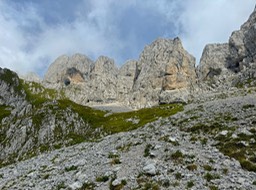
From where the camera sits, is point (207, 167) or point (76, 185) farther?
point (76, 185)

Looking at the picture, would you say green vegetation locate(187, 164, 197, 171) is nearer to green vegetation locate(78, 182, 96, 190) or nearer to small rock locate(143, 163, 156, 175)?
small rock locate(143, 163, 156, 175)

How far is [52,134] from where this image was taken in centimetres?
10156

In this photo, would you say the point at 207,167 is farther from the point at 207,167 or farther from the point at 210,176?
the point at 210,176

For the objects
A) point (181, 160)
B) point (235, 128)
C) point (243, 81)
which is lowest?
point (181, 160)

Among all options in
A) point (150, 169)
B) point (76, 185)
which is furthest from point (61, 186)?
point (150, 169)

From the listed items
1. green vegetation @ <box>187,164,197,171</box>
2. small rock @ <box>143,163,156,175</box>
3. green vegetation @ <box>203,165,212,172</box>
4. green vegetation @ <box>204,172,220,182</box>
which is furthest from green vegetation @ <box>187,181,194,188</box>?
small rock @ <box>143,163,156,175</box>

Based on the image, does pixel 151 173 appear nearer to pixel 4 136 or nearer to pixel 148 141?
pixel 148 141

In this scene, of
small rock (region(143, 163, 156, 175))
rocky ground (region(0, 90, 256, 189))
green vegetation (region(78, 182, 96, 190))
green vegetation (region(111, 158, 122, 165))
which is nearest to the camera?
rocky ground (region(0, 90, 256, 189))

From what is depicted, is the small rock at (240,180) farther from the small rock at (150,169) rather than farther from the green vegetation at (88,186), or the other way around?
the green vegetation at (88,186)

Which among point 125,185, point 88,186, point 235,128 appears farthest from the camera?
point 235,128

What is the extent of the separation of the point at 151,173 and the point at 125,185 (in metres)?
2.06

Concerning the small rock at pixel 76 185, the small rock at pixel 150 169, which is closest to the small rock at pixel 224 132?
the small rock at pixel 150 169

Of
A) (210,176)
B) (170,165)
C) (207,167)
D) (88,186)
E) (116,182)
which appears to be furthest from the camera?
(170,165)

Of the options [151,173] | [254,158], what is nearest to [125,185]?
[151,173]
